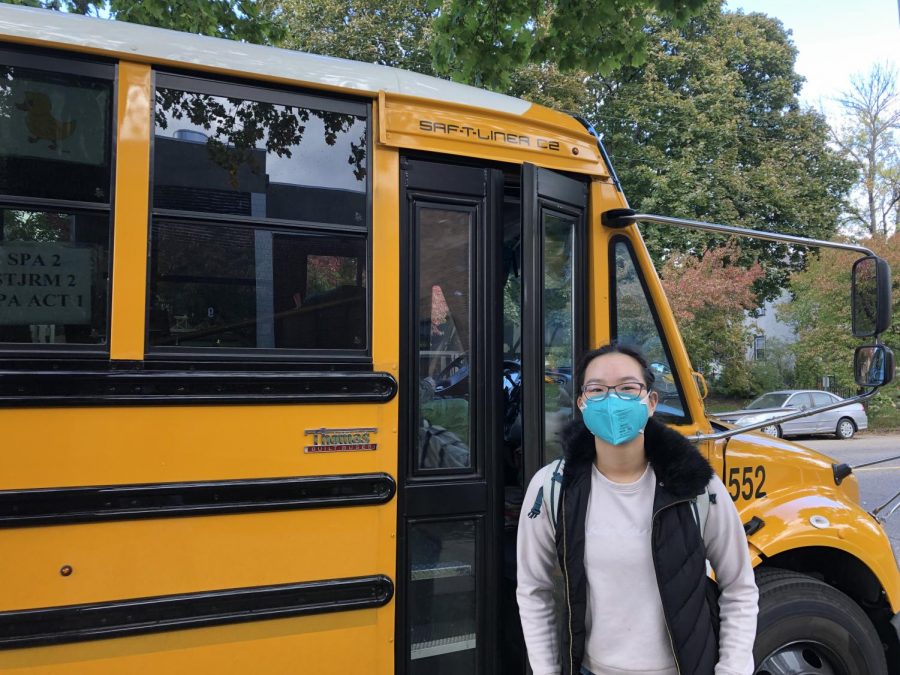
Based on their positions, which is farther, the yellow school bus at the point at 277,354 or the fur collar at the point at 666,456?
the yellow school bus at the point at 277,354

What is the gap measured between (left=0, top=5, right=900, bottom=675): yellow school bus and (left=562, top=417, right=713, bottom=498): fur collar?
529 millimetres

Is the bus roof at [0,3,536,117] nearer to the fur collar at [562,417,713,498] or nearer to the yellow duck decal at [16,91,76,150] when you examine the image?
the yellow duck decal at [16,91,76,150]

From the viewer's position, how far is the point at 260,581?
2.04 m

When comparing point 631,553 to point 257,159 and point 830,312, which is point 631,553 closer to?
point 257,159

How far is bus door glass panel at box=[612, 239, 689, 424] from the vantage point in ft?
8.87

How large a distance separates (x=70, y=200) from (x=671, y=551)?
6.50 ft

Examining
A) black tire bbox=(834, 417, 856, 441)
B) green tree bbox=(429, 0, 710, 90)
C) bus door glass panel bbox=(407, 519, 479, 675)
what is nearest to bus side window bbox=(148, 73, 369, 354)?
bus door glass panel bbox=(407, 519, 479, 675)

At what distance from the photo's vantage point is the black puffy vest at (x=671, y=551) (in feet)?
5.10

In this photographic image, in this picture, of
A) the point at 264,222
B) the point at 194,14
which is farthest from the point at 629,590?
the point at 194,14

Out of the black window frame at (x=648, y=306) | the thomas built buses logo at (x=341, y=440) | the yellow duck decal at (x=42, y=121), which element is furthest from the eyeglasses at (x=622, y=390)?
the yellow duck decal at (x=42, y=121)

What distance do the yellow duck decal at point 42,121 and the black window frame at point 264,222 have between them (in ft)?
0.86

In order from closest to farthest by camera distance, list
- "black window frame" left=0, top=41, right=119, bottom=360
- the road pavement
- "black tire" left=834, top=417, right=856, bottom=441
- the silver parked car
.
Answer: "black window frame" left=0, top=41, right=119, bottom=360
the road pavement
the silver parked car
"black tire" left=834, top=417, right=856, bottom=441

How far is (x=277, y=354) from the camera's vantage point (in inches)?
83.3

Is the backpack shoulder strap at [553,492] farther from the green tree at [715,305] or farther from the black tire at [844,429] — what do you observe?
the black tire at [844,429]
